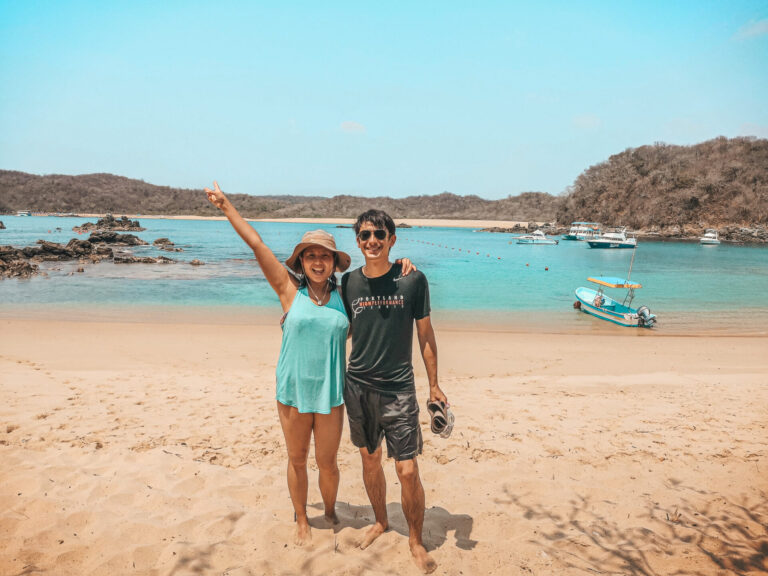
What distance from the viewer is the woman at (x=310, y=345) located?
9.28 feet

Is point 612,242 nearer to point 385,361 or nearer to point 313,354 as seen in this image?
point 385,361

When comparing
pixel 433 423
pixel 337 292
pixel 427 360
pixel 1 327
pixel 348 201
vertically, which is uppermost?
pixel 348 201

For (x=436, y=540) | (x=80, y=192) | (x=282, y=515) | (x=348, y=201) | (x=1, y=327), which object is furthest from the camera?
(x=348, y=201)

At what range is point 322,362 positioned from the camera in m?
2.83

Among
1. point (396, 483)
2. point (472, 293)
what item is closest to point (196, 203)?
point (472, 293)

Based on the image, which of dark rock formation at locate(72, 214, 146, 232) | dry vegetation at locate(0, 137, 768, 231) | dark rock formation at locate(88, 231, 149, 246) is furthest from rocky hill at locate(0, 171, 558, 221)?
dark rock formation at locate(88, 231, 149, 246)

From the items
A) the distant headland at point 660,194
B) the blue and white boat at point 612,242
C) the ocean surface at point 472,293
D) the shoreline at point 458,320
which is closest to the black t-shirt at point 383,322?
the shoreline at point 458,320

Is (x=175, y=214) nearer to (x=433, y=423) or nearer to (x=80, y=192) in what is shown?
(x=80, y=192)

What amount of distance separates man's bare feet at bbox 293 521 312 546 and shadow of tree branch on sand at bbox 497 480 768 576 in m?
1.61

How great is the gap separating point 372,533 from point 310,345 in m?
1.47

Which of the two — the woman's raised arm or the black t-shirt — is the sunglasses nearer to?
the black t-shirt

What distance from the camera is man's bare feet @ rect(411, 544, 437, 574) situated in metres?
2.96

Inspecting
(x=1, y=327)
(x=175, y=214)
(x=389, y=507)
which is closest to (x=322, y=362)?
(x=389, y=507)

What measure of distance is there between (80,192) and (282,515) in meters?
176
